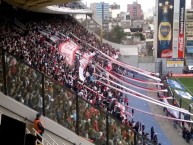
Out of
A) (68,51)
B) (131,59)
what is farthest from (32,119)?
(131,59)

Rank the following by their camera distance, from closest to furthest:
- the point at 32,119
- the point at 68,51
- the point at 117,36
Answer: the point at 32,119
the point at 68,51
the point at 117,36

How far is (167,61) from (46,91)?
28.2 metres

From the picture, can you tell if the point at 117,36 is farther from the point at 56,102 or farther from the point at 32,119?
the point at 32,119

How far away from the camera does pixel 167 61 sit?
1316 inches

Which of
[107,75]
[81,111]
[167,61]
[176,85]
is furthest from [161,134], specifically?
[167,61]

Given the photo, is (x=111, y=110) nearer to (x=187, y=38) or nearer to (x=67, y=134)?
(x=67, y=134)

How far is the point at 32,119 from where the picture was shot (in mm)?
5977

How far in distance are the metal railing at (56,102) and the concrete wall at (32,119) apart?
0.30 feet

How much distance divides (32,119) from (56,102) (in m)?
0.49

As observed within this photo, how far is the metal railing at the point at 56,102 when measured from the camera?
229 inches

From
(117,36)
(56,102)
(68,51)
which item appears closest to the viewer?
(56,102)

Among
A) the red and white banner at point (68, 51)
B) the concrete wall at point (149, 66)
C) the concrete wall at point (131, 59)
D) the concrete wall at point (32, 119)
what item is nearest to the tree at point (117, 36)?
the concrete wall at point (131, 59)

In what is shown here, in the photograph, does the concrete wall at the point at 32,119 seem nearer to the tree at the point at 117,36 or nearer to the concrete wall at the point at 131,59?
the concrete wall at the point at 131,59

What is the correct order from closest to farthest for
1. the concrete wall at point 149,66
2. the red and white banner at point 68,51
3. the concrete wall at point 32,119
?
1. the concrete wall at point 32,119
2. the red and white banner at point 68,51
3. the concrete wall at point 149,66
